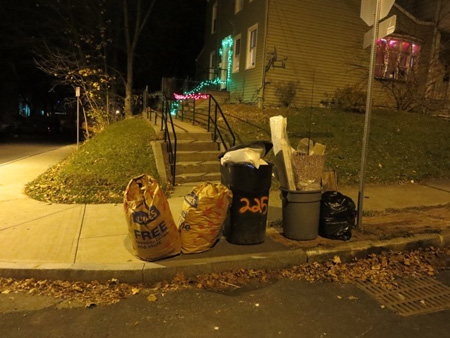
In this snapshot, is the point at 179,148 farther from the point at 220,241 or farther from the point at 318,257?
the point at 318,257

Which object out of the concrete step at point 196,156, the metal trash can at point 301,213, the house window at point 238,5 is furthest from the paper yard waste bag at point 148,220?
the house window at point 238,5

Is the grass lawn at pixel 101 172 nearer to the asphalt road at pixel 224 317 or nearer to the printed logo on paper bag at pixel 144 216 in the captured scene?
the printed logo on paper bag at pixel 144 216

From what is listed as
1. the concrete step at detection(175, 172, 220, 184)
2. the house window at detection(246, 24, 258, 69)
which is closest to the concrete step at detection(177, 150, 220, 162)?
the concrete step at detection(175, 172, 220, 184)

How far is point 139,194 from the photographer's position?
409cm

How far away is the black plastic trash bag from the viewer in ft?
16.3

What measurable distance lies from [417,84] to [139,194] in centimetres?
1542

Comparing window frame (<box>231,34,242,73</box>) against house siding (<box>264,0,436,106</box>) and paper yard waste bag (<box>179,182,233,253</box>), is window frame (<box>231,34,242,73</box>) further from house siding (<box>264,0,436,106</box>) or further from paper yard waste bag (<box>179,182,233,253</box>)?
paper yard waste bag (<box>179,182,233,253</box>)

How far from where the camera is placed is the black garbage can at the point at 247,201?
457 cm

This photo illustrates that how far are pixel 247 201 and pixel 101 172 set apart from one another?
177 inches

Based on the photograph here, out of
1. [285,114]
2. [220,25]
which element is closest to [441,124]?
[285,114]

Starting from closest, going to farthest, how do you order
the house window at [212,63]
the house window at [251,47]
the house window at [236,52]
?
the house window at [251,47] < the house window at [236,52] < the house window at [212,63]

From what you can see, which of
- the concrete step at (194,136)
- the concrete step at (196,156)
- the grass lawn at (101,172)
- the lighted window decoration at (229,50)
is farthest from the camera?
the lighted window decoration at (229,50)

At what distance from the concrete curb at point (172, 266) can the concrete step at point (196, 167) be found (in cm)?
399

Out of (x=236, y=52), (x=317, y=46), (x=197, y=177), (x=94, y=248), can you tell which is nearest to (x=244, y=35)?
(x=236, y=52)
